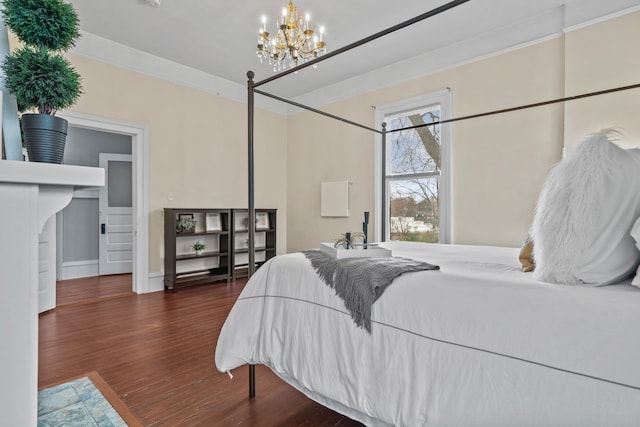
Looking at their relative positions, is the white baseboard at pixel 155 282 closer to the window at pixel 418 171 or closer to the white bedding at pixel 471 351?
the window at pixel 418 171

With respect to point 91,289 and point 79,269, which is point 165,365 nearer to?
point 91,289

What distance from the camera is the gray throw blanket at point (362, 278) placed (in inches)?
50.6

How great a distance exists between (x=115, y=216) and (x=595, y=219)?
6349 mm

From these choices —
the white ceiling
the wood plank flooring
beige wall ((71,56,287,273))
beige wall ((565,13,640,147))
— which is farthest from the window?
the wood plank flooring

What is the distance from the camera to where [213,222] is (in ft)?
16.2

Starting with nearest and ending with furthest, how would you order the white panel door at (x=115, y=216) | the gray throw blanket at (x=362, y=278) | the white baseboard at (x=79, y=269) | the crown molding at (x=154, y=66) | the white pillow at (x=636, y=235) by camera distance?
the white pillow at (x=636, y=235) → the gray throw blanket at (x=362, y=278) → the crown molding at (x=154, y=66) → the white baseboard at (x=79, y=269) → the white panel door at (x=115, y=216)

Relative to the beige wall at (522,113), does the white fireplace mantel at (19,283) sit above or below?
below

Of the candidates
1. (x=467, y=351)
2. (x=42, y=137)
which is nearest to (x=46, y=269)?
(x=42, y=137)

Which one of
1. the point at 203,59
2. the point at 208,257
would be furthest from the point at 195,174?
the point at 203,59

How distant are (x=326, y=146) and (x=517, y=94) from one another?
106 inches

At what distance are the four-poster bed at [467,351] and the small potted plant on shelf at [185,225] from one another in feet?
10.8

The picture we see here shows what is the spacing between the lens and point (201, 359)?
2303mm

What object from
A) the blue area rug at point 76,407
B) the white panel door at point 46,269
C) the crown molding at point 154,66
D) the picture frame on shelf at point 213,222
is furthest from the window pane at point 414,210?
the white panel door at point 46,269

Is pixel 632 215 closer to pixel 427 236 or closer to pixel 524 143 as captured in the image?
pixel 524 143
